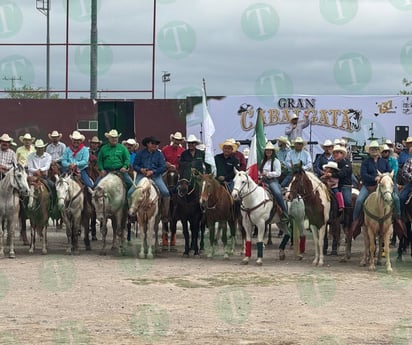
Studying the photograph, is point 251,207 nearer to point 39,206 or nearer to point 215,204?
point 215,204

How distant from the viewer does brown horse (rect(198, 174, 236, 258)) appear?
53.2ft

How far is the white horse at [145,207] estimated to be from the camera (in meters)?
16.6

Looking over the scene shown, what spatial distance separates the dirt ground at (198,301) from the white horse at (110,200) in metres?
0.95

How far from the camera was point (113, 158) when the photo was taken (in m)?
17.5

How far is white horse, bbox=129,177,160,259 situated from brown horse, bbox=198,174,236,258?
3.38 ft

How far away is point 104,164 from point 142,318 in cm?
757

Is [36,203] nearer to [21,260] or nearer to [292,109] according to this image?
[21,260]

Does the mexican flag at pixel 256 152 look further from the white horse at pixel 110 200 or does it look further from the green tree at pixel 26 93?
the green tree at pixel 26 93

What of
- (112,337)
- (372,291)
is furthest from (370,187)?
(112,337)

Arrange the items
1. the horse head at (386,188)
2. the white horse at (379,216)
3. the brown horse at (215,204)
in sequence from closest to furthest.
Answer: the horse head at (386,188) < the white horse at (379,216) < the brown horse at (215,204)

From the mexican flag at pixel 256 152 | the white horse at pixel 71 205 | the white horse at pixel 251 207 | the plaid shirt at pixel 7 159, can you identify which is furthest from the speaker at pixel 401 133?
the plaid shirt at pixel 7 159

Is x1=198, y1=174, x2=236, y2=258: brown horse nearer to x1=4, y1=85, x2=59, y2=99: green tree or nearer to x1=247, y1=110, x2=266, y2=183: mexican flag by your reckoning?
x1=247, y1=110, x2=266, y2=183: mexican flag

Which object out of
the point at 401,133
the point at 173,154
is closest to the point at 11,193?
the point at 173,154

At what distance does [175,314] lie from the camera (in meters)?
10.8
